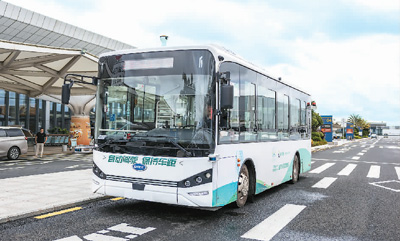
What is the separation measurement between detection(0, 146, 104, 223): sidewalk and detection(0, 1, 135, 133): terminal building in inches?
370

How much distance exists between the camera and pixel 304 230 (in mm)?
6098

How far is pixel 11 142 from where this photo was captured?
19453mm

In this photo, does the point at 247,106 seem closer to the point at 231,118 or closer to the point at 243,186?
the point at 231,118

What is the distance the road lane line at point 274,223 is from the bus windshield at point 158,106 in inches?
58.4

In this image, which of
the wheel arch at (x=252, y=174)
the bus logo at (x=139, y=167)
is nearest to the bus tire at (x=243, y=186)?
the wheel arch at (x=252, y=174)

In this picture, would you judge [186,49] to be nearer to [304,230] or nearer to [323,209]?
[304,230]

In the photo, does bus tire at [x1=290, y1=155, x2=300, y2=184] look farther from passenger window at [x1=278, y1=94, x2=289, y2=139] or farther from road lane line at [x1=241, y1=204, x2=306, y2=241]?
road lane line at [x1=241, y1=204, x2=306, y2=241]

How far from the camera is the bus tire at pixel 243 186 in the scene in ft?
24.1

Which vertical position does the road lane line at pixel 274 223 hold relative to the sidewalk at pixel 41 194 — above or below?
below

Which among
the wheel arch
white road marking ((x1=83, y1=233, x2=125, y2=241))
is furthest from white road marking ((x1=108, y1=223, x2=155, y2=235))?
the wheel arch

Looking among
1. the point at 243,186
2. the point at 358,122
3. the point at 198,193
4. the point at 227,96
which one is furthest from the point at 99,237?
the point at 358,122

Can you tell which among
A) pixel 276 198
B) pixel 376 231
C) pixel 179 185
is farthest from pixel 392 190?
pixel 179 185

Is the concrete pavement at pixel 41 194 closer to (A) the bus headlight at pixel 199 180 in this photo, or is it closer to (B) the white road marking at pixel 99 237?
(B) the white road marking at pixel 99 237

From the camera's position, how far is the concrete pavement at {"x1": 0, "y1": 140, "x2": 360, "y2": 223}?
271 inches
